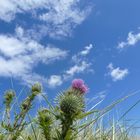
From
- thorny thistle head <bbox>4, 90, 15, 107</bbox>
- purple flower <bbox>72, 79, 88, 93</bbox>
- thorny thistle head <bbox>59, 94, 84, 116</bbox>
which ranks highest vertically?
thorny thistle head <bbox>4, 90, 15, 107</bbox>

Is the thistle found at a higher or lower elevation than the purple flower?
lower

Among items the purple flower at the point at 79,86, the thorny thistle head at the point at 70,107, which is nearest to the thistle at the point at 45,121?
the thorny thistle head at the point at 70,107

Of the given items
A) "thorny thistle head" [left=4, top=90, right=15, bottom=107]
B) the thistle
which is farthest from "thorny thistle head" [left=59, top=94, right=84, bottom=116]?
"thorny thistle head" [left=4, top=90, right=15, bottom=107]

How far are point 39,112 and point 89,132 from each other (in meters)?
2.87

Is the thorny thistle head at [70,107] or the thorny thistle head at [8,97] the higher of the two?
the thorny thistle head at [8,97]

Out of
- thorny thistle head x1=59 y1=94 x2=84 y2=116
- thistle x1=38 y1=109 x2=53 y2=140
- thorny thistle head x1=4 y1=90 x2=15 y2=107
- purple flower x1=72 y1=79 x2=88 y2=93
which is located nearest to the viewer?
thorny thistle head x1=59 y1=94 x2=84 y2=116

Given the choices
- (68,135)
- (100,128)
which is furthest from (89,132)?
(68,135)

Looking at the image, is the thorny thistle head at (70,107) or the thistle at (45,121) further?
the thistle at (45,121)

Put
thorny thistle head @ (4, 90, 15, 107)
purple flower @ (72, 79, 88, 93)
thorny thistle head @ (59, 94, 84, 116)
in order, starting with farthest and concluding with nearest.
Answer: thorny thistle head @ (4, 90, 15, 107) → purple flower @ (72, 79, 88, 93) → thorny thistle head @ (59, 94, 84, 116)

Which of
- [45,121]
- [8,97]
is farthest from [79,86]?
[8,97]

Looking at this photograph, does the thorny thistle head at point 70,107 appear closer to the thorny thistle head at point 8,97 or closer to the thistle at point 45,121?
the thistle at point 45,121

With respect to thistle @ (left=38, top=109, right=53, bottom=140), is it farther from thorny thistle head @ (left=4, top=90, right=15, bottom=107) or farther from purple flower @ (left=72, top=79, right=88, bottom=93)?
thorny thistle head @ (left=4, top=90, right=15, bottom=107)

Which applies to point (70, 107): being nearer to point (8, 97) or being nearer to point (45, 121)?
point (45, 121)

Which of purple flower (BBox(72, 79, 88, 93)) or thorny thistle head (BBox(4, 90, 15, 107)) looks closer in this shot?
purple flower (BBox(72, 79, 88, 93))
